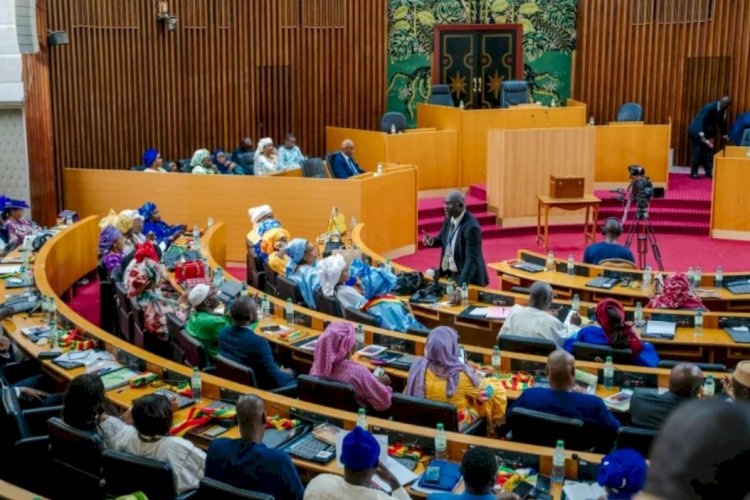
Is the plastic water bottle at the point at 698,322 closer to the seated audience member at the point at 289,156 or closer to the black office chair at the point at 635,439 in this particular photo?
the black office chair at the point at 635,439

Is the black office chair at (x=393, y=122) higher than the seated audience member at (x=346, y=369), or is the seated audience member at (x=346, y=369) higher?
the black office chair at (x=393, y=122)

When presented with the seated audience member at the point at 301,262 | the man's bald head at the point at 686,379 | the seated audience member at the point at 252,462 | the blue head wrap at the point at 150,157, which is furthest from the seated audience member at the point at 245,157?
the seated audience member at the point at 252,462

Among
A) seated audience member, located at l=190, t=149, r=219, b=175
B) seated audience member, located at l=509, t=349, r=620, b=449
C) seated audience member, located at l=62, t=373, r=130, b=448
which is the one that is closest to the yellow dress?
seated audience member, located at l=509, t=349, r=620, b=449

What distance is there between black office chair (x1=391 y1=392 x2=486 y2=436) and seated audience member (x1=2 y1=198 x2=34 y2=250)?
6694mm

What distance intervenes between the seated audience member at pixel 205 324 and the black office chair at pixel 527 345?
193cm

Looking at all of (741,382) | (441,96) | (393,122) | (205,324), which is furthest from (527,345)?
(441,96)

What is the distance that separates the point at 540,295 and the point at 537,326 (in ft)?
0.77

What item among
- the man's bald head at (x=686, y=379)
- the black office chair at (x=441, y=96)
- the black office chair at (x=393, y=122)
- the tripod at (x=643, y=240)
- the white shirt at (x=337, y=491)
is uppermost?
the black office chair at (x=441, y=96)

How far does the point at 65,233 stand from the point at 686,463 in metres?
10.2

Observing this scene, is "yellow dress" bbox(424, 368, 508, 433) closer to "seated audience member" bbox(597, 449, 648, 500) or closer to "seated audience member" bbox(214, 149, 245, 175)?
"seated audience member" bbox(597, 449, 648, 500)

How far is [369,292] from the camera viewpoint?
833cm

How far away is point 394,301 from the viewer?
25.2ft

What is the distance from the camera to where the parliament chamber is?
15.1ft

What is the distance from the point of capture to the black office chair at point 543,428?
4.81 m
